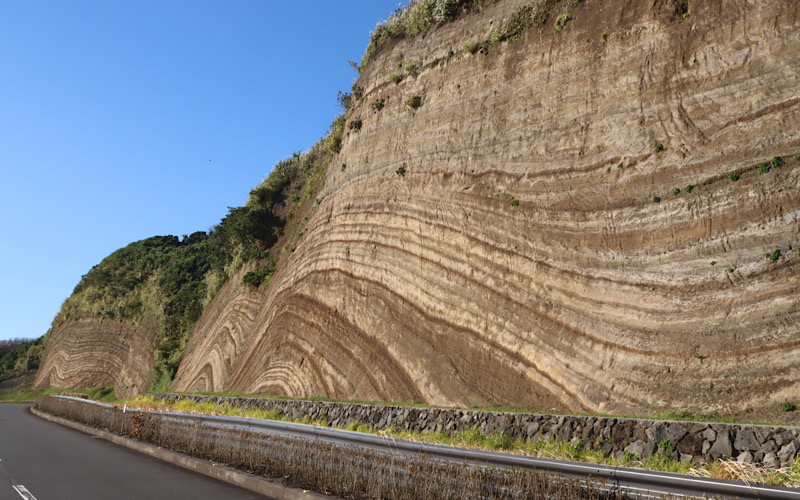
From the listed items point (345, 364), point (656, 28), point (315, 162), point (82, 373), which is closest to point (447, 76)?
point (656, 28)

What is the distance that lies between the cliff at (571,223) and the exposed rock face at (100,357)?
22.2 meters

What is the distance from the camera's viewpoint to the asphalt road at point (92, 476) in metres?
8.39

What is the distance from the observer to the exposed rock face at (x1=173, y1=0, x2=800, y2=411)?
13352mm

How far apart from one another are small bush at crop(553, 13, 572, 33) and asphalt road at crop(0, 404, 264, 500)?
15249mm

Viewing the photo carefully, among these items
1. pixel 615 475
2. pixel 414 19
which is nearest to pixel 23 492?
pixel 615 475

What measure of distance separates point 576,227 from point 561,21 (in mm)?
6622

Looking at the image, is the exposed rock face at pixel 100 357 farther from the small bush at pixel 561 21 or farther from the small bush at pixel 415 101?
the small bush at pixel 561 21

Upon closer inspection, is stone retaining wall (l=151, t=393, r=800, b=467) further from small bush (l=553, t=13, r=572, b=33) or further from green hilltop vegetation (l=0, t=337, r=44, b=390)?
green hilltop vegetation (l=0, t=337, r=44, b=390)

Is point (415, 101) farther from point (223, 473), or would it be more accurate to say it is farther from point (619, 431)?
point (223, 473)

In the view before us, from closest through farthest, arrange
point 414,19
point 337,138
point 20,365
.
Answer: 1. point 414,19
2. point 337,138
3. point 20,365

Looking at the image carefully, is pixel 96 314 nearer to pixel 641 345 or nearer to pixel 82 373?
pixel 82 373

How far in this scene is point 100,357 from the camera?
165 ft

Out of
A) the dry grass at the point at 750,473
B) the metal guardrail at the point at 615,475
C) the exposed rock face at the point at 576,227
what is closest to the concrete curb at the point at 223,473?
the metal guardrail at the point at 615,475

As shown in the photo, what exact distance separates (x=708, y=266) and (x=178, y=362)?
3257cm
